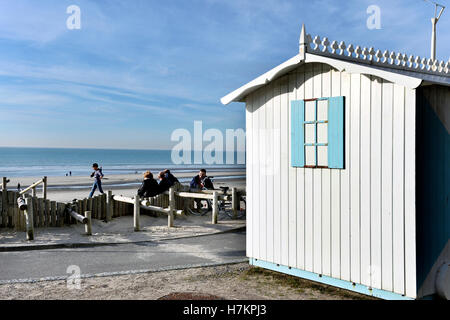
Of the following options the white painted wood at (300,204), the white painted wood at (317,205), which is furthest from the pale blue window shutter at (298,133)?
the white painted wood at (317,205)

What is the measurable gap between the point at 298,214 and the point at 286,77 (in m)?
2.38

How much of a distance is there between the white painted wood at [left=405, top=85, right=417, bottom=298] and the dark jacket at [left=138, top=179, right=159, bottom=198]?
1013 centimetres

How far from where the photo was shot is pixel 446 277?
6.11m

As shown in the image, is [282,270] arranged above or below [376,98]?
below

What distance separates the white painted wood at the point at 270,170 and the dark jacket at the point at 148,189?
7.71 metres

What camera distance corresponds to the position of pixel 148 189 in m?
14.6

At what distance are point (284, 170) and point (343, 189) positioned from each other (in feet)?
3.86

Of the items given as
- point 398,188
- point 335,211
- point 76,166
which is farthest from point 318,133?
point 76,166

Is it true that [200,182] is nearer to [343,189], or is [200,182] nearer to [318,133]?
[318,133]

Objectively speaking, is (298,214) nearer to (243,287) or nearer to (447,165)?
(243,287)

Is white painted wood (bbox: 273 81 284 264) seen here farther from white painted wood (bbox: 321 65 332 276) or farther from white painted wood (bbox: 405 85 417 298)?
white painted wood (bbox: 405 85 417 298)

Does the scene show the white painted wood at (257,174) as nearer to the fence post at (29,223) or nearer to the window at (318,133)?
the window at (318,133)

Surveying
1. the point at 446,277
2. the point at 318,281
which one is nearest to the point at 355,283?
the point at 318,281
